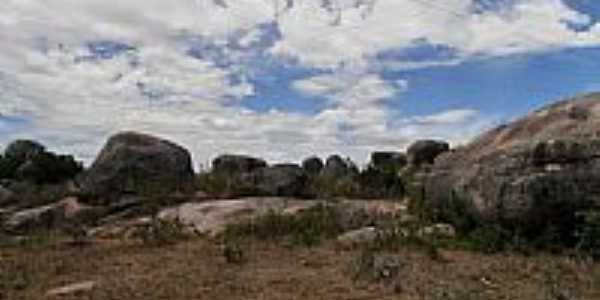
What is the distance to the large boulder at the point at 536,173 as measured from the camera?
14.4 metres

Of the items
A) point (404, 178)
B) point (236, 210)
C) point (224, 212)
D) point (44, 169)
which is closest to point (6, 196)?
point (44, 169)

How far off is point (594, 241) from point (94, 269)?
7.37 meters

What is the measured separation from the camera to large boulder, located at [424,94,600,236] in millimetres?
14430

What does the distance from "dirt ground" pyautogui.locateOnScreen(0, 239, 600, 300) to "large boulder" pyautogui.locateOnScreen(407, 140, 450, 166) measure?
14.1m

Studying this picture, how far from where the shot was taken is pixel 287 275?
1207 centimetres

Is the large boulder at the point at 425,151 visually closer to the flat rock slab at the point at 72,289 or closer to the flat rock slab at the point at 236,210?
the flat rock slab at the point at 236,210

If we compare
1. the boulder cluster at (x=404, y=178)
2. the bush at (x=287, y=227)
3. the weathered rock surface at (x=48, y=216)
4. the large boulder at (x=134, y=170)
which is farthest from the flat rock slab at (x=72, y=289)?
the large boulder at (x=134, y=170)

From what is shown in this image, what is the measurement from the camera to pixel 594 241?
13.6 meters

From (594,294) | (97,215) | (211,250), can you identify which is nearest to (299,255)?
(211,250)

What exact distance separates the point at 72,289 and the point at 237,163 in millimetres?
20277

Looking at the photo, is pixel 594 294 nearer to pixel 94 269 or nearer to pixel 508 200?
pixel 508 200

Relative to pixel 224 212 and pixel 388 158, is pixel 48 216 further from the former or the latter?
pixel 388 158

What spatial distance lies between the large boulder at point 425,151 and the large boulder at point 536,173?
41.5 feet

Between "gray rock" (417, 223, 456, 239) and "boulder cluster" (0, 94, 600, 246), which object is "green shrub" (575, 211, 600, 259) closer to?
"boulder cluster" (0, 94, 600, 246)
